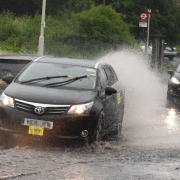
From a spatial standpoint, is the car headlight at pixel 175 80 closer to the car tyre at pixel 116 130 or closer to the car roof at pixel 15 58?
the car tyre at pixel 116 130

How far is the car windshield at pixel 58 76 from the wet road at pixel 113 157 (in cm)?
117

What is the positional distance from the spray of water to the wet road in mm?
21

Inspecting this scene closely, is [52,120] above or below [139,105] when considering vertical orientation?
above

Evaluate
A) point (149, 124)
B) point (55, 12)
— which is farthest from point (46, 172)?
point (55, 12)

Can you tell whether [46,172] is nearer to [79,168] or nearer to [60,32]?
[79,168]

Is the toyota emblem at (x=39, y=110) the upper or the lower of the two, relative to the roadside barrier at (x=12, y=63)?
lower

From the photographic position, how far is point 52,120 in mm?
11586

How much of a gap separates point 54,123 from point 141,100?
38.8 feet

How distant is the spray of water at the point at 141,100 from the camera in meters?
14.5

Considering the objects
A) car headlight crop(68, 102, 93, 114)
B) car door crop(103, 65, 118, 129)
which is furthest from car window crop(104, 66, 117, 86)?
car headlight crop(68, 102, 93, 114)

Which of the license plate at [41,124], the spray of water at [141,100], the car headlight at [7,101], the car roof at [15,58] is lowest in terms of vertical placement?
the spray of water at [141,100]

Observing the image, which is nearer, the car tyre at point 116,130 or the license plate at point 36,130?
the license plate at point 36,130

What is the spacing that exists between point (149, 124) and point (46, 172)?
24.7 feet

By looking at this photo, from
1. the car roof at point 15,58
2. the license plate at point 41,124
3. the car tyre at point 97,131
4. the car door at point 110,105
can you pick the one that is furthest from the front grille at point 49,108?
the car roof at point 15,58
